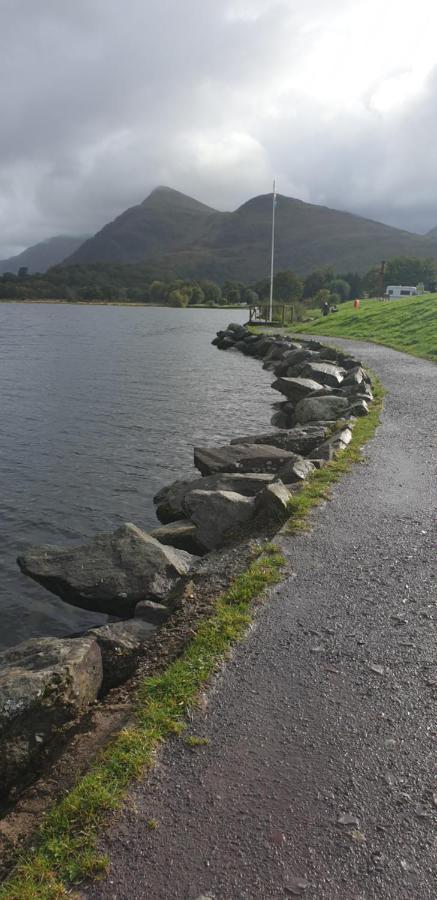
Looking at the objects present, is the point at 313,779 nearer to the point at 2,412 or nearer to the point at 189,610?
the point at 189,610

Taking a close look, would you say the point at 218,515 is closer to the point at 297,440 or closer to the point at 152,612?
the point at 152,612

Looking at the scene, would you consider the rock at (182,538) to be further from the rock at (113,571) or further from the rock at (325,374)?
the rock at (325,374)

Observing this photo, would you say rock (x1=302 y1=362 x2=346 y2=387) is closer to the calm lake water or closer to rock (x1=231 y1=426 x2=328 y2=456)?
the calm lake water

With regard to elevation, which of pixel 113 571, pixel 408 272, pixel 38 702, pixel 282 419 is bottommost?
pixel 282 419

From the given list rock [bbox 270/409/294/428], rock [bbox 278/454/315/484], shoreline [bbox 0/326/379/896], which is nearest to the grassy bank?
rock [bbox 270/409/294/428]

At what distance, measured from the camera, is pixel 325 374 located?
2677 cm

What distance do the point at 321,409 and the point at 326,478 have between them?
27.8 feet

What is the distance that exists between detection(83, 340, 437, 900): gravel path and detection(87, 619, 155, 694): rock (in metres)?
1.30

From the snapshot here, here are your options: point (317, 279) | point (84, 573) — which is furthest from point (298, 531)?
point (317, 279)

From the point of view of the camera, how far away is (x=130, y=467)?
18.1 meters

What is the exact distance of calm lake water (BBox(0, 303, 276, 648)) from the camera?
12133mm

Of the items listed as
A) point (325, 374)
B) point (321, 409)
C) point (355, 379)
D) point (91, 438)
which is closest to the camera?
point (321, 409)

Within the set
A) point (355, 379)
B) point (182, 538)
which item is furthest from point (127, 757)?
point (355, 379)

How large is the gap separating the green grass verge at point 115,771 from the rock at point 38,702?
67cm
